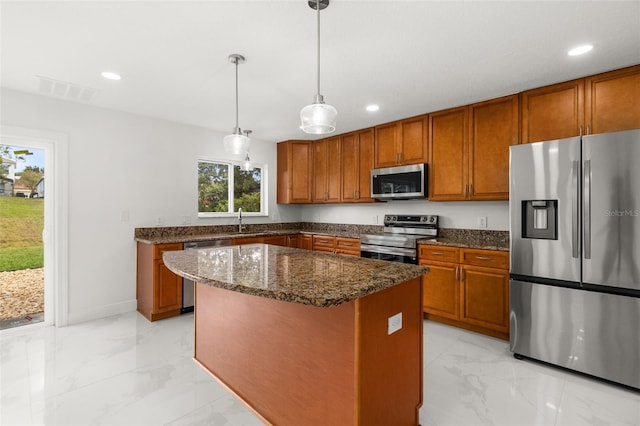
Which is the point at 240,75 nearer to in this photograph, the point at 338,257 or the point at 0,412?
the point at 338,257

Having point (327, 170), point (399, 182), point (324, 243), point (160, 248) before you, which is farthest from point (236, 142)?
point (327, 170)

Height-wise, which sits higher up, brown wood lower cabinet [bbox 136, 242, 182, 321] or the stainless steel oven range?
the stainless steel oven range

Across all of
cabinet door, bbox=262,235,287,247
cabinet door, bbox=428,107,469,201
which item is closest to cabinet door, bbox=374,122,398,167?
cabinet door, bbox=428,107,469,201

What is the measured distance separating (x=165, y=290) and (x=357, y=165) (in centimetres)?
291

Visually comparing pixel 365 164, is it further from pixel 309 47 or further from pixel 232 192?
pixel 309 47

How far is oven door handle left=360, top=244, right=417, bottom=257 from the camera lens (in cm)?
356

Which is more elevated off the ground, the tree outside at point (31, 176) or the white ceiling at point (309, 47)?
the white ceiling at point (309, 47)

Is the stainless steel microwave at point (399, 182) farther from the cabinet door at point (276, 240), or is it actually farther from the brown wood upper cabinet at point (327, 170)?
the cabinet door at point (276, 240)

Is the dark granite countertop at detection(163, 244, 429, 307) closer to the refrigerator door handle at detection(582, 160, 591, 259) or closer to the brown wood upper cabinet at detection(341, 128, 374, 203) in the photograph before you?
the refrigerator door handle at detection(582, 160, 591, 259)

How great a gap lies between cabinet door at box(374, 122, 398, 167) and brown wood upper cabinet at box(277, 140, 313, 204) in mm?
1287

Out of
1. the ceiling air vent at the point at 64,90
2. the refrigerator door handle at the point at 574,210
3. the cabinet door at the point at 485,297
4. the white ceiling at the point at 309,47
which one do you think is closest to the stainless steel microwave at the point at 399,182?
the white ceiling at the point at 309,47

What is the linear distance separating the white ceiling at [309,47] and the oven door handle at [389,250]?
5.30 ft

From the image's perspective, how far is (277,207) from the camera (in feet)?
18.0

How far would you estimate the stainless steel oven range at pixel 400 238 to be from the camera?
359 cm
